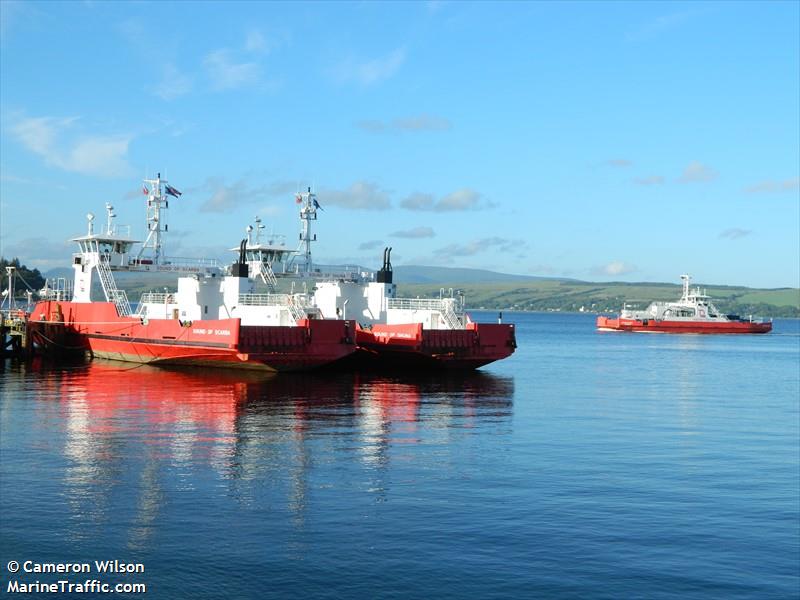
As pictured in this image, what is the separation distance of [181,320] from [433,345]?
42.7ft

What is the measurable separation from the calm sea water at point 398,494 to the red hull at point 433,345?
10159 mm

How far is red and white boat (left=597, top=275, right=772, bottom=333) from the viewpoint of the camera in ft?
438

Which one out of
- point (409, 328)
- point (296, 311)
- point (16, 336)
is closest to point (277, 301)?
point (296, 311)

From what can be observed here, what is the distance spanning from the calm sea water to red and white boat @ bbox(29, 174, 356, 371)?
6338 mm

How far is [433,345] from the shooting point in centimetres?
4872

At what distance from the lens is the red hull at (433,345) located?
48.6 metres

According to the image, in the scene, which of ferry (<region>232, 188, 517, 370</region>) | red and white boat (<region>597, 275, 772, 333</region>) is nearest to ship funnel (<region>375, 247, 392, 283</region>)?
ferry (<region>232, 188, 517, 370</region>)

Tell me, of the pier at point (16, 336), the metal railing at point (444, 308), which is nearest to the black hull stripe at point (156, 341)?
the pier at point (16, 336)

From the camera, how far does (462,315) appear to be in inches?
2024

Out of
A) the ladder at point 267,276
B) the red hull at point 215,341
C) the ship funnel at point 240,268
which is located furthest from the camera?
the ladder at point 267,276

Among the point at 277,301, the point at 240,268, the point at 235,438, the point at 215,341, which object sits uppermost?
the point at 240,268

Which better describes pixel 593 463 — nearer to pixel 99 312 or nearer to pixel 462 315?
pixel 462 315

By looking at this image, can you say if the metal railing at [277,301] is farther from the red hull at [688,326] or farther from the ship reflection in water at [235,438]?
the red hull at [688,326]

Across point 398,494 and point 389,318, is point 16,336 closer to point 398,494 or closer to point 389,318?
point 389,318
